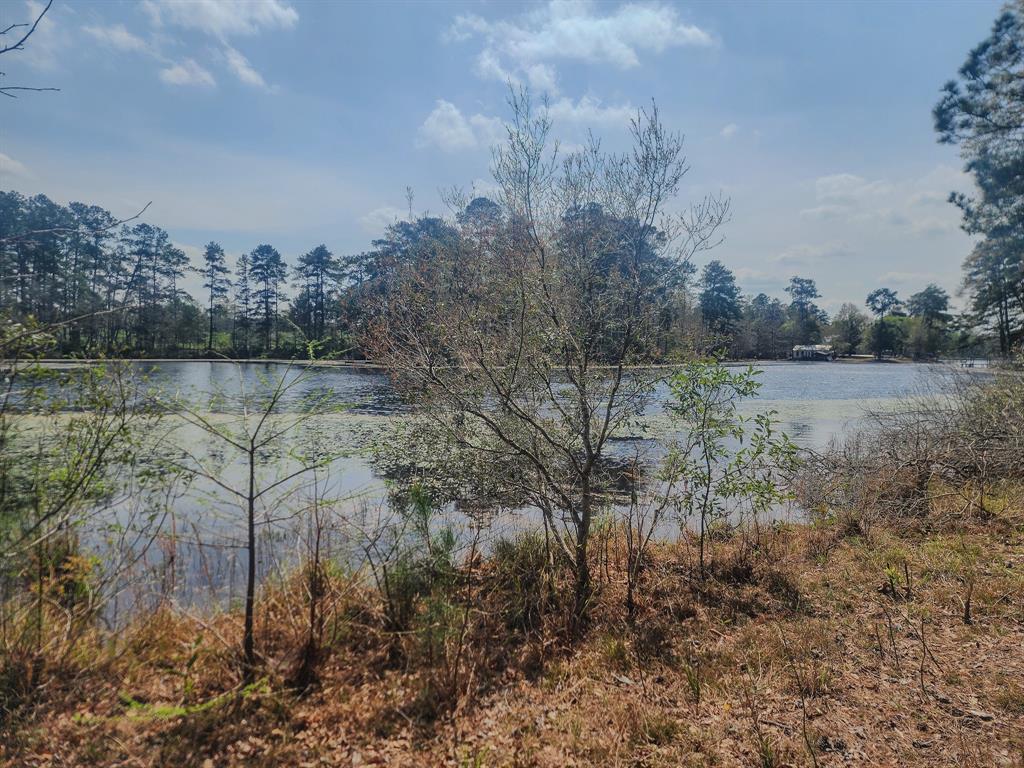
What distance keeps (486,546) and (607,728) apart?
11.9 feet

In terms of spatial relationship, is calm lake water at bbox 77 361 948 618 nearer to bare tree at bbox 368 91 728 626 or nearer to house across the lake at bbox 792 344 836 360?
bare tree at bbox 368 91 728 626

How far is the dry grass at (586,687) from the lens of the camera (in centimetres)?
278

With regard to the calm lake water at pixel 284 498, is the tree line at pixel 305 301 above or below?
above

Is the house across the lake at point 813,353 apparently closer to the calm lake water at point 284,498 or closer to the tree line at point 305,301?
the tree line at point 305,301

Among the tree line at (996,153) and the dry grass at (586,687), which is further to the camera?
the tree line at (996,153)

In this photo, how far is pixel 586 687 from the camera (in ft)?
11.6

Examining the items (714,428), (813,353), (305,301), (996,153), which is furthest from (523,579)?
(813,353)

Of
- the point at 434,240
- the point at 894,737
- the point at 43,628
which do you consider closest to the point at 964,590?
the point at 894,737

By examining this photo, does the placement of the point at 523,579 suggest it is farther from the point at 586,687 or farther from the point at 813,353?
the point at 813,353

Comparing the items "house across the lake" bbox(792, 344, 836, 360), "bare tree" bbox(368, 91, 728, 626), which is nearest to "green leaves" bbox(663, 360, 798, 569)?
"bare tree" bbox(368, 91, 728, 626)

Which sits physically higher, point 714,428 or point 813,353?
point 813,353

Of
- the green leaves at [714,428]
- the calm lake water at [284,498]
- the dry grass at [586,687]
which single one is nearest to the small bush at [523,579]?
the dry grass at [586,687]

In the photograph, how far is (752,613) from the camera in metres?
4.64

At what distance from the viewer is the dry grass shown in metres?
2.78
